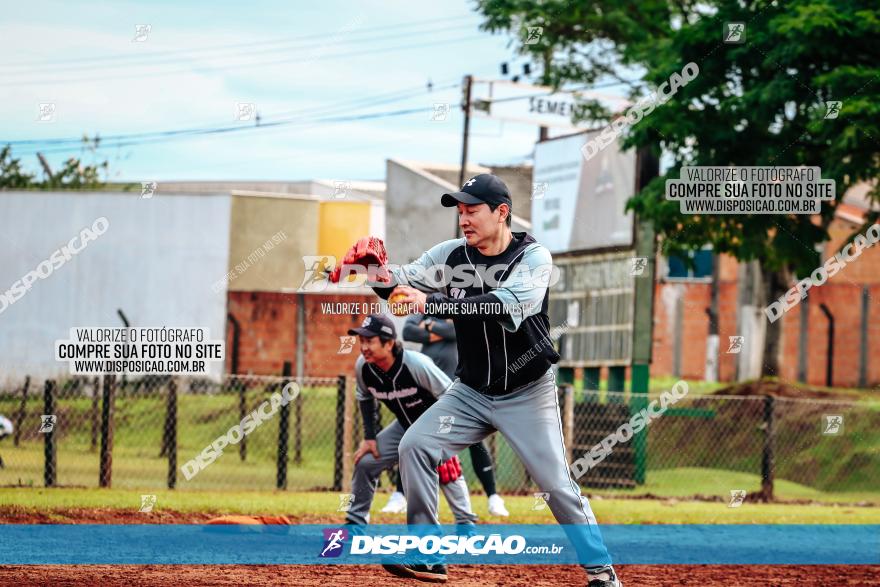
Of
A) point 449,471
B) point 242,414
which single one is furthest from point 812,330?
point 449,471

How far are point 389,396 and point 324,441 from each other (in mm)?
11222

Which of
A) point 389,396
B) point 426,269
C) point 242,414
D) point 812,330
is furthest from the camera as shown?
point 812,330

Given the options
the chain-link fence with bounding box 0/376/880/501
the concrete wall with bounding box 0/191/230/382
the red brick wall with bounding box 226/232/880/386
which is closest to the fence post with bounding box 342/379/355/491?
the chain-link fence with bounding box 0/376/880/501

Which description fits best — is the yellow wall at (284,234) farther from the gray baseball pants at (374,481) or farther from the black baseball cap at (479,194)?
the black baseball cap at (479,194)

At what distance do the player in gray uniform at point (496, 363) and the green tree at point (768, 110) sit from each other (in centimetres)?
1334

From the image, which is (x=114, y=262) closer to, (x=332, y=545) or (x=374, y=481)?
(x=374, y=481)

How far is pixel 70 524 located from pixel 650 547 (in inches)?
197

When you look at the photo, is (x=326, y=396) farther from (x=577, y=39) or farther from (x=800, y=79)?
(x=577, y=39)

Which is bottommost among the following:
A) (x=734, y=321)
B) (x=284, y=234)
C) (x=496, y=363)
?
(x=496, y=363)

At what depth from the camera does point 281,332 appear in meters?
Result: 31.5

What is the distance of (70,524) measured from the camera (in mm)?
11344

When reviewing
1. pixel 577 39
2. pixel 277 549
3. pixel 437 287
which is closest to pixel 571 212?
pixel 577 39

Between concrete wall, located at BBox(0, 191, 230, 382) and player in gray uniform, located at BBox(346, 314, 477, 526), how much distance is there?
22.2 metres

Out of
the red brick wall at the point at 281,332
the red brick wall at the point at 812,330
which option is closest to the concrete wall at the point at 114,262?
the red brick wall at the point at 281,332
